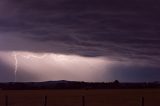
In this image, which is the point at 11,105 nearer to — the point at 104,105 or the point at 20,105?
the point at 20,105

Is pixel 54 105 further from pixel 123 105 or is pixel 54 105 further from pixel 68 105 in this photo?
pixel 123 105

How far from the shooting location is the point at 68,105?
49.0m

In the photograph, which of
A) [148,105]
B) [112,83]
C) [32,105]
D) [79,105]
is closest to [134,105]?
[148,105]

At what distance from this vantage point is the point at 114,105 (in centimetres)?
4944

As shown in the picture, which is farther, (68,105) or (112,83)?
(112,83)

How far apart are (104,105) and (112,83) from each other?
5312 inches

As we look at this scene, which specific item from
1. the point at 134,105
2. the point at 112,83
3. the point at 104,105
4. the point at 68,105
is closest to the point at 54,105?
the point at 68,105

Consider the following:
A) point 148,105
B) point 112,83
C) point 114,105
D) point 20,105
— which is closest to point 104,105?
point 114,105

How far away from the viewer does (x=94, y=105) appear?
48.1m

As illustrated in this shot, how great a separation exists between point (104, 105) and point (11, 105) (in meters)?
9.56

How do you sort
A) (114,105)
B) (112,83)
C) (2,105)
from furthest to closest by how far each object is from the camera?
(112,83)
(114,105)
(2,105)

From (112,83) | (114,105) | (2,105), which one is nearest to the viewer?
(2,105)

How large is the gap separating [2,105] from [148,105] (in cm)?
1439

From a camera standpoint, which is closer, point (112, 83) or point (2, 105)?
point (2, 105)
